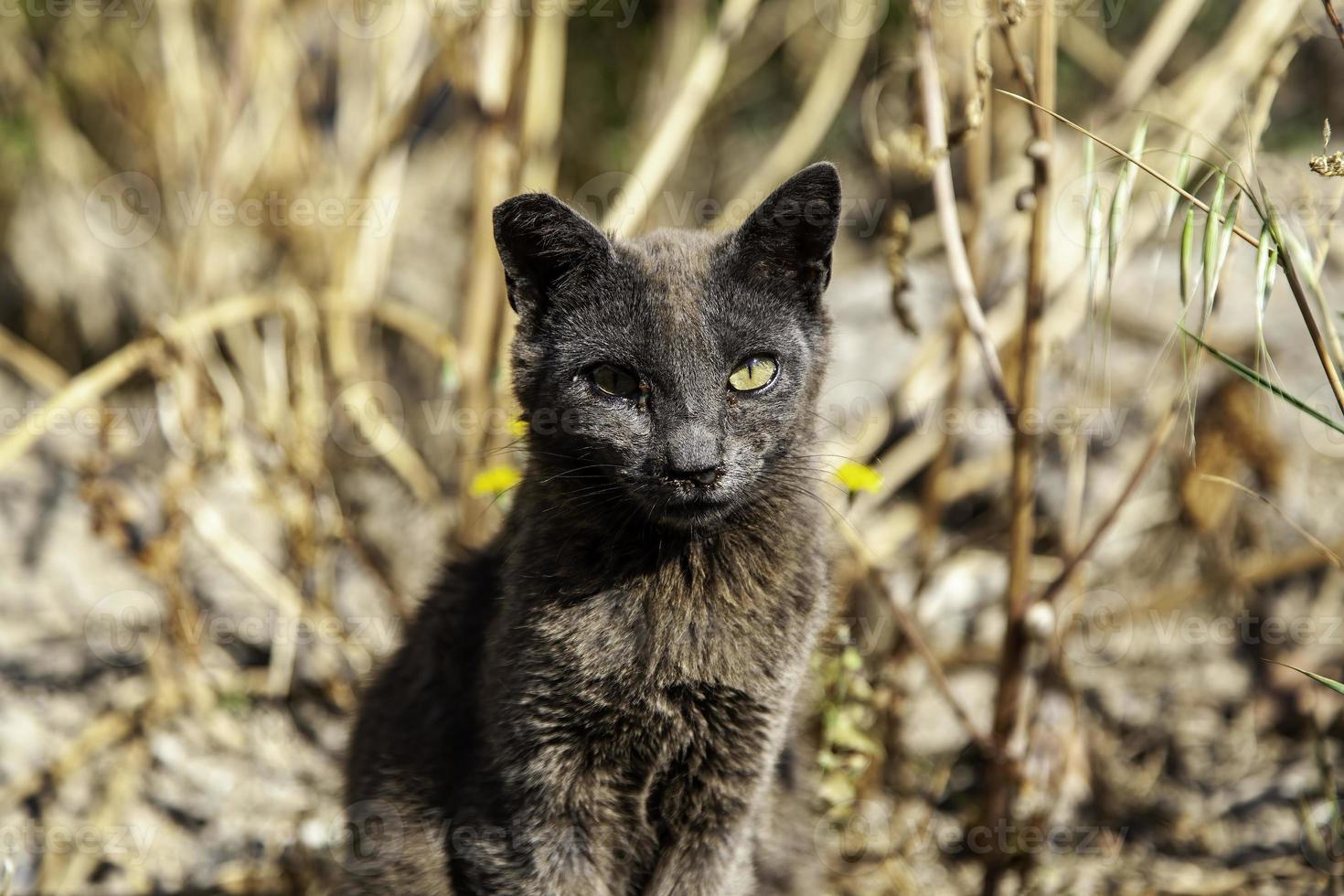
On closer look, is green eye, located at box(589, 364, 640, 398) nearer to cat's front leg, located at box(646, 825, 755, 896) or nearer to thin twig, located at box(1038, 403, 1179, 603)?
cat's front leg, located at box(646, 825, 755, 896)

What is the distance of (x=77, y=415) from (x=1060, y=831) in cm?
367

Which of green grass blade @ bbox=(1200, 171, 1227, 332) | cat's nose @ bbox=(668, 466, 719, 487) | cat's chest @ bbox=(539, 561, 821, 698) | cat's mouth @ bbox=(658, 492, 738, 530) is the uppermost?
green grass blade @ bbox=(1200, 171, 1227, 332)

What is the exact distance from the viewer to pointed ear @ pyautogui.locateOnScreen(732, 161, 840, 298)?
1870mm

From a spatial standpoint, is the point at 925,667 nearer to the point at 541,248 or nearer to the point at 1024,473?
the point at 1024,473

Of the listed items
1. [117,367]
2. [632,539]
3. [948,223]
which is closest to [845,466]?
[948,223]

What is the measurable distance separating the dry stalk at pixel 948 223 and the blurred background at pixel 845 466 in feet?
0.05

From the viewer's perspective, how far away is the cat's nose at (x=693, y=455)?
5.70 ft

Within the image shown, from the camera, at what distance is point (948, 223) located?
2461 millimetres

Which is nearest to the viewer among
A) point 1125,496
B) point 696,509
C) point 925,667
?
point 696,509

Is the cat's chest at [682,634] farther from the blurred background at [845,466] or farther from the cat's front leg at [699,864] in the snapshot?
the blurred background at [845,466]

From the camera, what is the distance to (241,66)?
334 cm

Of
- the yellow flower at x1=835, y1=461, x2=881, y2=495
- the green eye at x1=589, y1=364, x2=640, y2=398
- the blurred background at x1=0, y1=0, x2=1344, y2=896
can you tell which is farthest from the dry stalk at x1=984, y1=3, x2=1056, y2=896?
the green eye at x1=589, y1=364, x2=640, y2=398

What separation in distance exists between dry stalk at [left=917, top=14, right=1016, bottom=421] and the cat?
0.52 metres

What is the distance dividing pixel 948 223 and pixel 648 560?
3.55 ft
